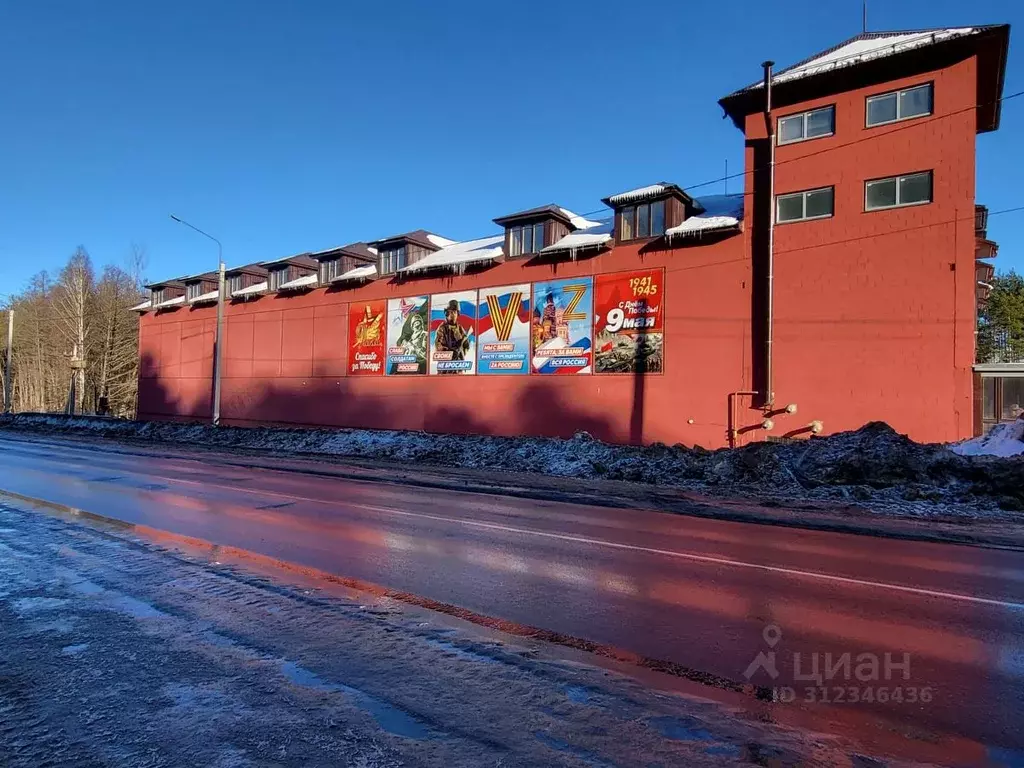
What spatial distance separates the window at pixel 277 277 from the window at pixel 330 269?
366 centimetres

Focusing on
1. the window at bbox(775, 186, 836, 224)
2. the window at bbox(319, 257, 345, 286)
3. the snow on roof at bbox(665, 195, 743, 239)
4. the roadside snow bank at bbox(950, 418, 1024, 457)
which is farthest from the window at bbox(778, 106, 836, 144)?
the window at bbox(319, 257, 345, 286)

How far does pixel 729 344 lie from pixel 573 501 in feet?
29.9

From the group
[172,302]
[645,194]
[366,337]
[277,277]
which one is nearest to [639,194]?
[645,194]

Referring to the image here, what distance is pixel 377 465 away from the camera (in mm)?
17891

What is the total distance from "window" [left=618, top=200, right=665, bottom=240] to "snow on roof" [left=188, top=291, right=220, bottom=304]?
922 inches

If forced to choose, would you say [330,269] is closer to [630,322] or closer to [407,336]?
[407,336]

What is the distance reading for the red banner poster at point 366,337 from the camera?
85.5 ft

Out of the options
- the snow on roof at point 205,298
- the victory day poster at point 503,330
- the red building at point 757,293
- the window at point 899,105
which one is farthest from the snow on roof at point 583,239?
the snow on roof at point 205,298

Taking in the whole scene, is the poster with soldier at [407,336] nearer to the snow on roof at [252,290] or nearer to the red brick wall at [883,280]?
the snow on roof at [252,290]

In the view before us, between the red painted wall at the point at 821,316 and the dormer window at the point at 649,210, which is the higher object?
the dormer window at the point at 649,210

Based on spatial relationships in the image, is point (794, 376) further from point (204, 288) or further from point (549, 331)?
point (204, 288)

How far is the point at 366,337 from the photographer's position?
26.5 meters

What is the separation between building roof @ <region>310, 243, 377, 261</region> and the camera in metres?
28.4

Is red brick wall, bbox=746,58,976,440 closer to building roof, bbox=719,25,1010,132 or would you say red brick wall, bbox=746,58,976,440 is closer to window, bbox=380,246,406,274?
building roof, bbox=719,25,1010,132
